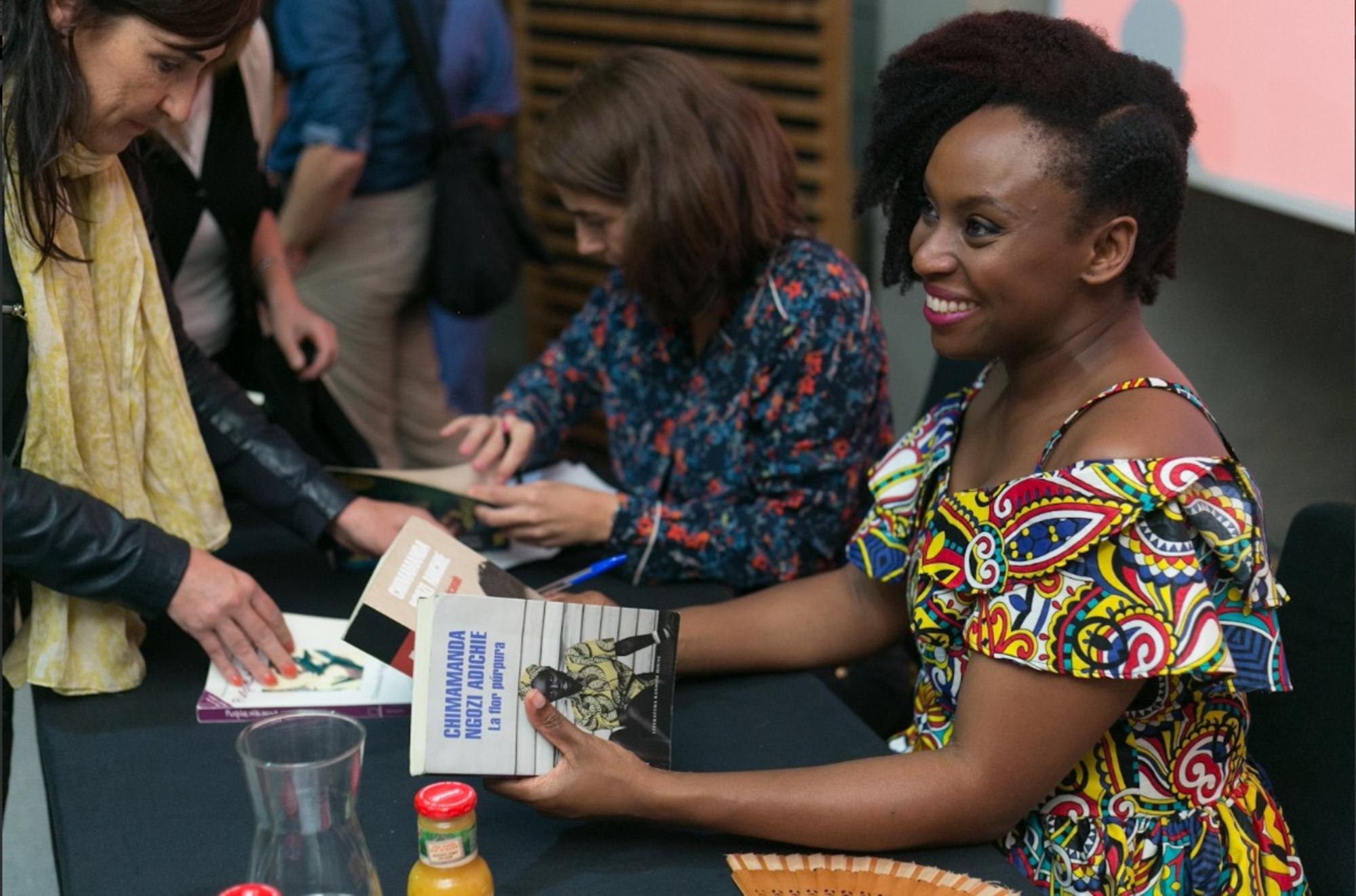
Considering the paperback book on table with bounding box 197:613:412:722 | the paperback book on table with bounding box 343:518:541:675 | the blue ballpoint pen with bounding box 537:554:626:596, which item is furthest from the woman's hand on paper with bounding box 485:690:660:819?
the blue ballpoint pen with bounding box 537:554:626:596

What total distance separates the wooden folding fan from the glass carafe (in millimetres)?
352

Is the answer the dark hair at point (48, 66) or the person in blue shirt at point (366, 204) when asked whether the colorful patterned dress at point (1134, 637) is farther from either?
the person in blue shirt at point (366, 204)

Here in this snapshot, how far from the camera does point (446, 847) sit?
1225mm

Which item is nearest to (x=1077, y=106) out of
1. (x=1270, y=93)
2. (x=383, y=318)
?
(x=1270, y=93)

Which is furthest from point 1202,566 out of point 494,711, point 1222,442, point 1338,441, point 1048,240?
point 1338,441

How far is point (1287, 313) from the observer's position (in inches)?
93.4

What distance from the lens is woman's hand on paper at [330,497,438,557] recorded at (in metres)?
Result: 2.00

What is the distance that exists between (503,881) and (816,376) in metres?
0.99

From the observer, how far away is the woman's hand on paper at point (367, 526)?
78.7 inches

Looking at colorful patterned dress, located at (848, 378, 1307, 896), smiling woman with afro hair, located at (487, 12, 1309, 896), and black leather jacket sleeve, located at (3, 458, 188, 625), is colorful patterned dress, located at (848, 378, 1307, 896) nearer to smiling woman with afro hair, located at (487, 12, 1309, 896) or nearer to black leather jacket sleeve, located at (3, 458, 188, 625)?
smiling woman with afro hair, located at (487, 12, 1309, 896)

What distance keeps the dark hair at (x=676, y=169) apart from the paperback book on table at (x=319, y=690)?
2.44 feet

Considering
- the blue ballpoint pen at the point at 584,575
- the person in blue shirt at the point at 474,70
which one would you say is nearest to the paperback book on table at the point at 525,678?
the blue ballpoint pen at the point at 584,575

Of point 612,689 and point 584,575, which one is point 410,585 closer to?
point 612,689

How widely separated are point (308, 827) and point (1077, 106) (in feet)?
3.18
